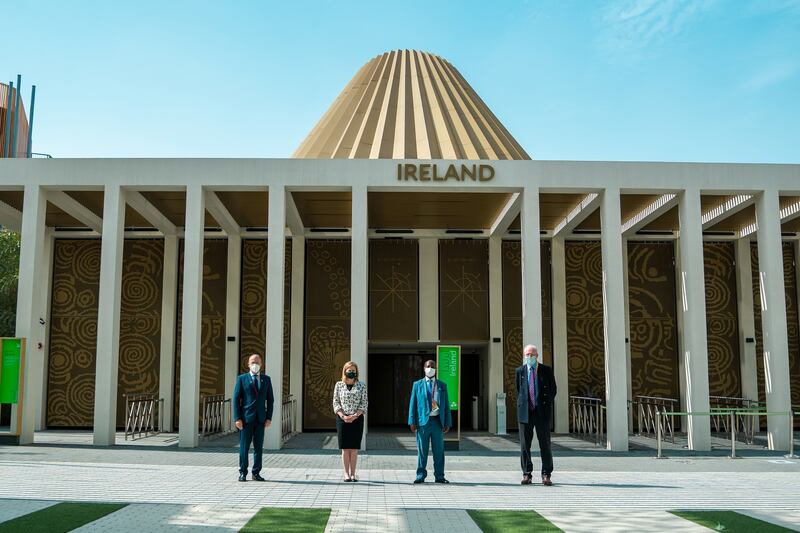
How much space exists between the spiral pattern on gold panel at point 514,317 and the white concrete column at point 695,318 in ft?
17.9

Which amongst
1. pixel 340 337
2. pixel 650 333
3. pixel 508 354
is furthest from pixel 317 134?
pixel 650 333

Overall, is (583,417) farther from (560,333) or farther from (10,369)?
(10,369)

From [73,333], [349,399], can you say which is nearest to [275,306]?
[349,399]

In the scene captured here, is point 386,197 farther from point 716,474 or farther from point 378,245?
point 716,474

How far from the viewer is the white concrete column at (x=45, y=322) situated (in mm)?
19094

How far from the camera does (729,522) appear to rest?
673cm

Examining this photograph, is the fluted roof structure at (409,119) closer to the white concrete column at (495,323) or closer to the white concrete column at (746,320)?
the white concrete column at (495,323)

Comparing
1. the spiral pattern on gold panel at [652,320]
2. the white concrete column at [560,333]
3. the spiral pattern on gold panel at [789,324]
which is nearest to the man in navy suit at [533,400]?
the white concrete column at [560,333]

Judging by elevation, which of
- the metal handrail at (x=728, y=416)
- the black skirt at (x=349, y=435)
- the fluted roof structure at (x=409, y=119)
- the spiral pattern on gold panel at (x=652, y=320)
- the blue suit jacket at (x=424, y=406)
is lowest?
the metal handrail at (x=728, y=416)

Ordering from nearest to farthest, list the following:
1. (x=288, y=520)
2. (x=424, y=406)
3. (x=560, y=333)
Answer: (x=288, y=520) → (x=424, y=406) → (x=560, y=333)

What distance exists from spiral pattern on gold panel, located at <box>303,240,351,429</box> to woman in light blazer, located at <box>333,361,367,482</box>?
9.87 m

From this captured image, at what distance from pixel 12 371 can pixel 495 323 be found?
11346 millimetres

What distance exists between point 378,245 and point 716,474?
1140cm

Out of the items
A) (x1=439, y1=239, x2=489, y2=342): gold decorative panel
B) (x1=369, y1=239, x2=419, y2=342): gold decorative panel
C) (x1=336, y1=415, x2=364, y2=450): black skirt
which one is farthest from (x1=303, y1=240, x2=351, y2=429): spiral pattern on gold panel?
(x1=336, y1=415, x2=364, y2=450): black skirt
